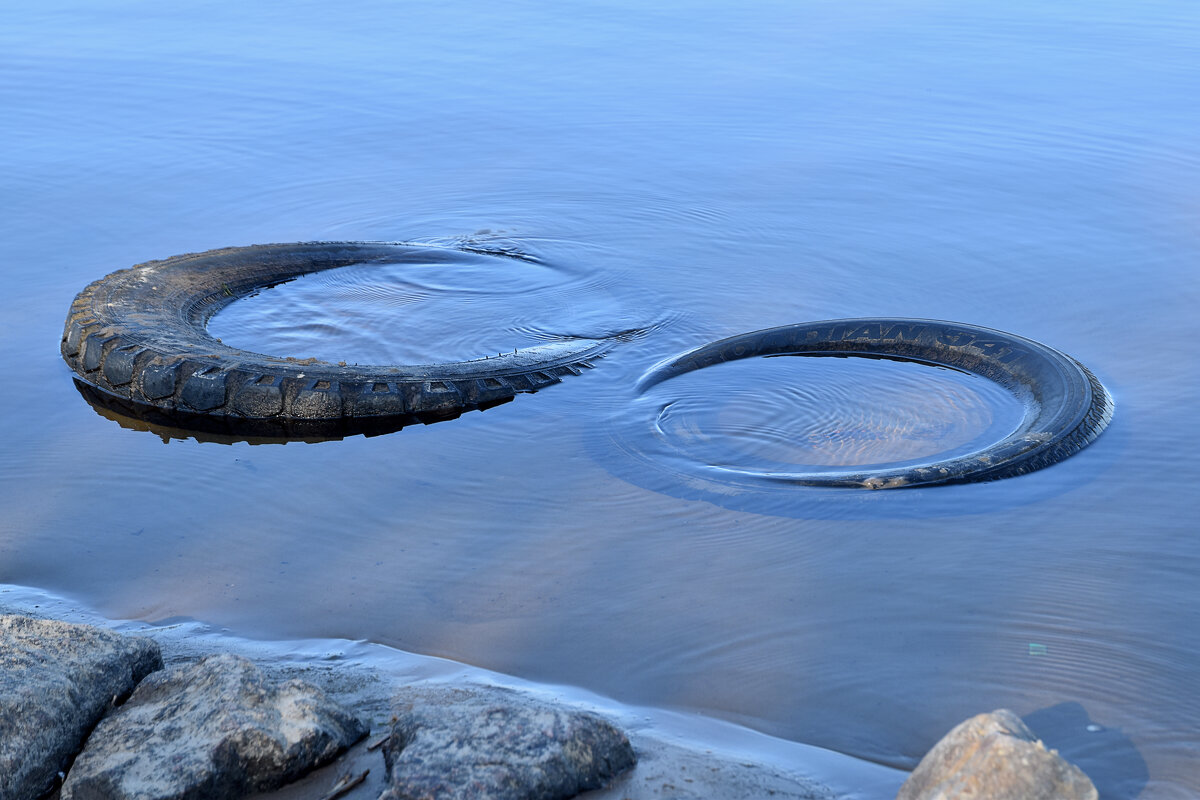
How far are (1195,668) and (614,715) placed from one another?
176 centimetres

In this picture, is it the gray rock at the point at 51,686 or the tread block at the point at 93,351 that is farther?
the tread block at the point at 93,351

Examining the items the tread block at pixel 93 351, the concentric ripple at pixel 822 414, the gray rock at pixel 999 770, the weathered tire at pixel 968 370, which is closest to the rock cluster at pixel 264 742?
the gray rock at pixel 999 770

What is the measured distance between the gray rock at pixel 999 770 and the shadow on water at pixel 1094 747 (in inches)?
22.2

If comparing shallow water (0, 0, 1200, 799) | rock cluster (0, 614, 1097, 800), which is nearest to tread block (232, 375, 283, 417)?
shallow water (0, 0, 1200, 799)

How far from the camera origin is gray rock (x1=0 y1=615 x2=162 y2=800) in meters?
2.86

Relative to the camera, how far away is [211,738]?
2873 mm

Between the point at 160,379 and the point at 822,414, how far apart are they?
298cm

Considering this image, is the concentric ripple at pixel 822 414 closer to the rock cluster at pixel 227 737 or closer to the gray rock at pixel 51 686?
the rock cluster at pixel 227 737

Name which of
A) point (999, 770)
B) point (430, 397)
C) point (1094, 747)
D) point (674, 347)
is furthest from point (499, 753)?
point (674, 347)

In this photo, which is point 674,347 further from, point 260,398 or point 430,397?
point 260,398

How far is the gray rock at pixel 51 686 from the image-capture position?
286cm

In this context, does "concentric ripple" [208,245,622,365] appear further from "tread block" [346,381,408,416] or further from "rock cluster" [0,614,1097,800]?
"rock cluster" [0,614,1097,800]

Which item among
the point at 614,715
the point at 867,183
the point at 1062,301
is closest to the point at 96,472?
the point at 614,715

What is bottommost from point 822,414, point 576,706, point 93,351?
point 576,706
